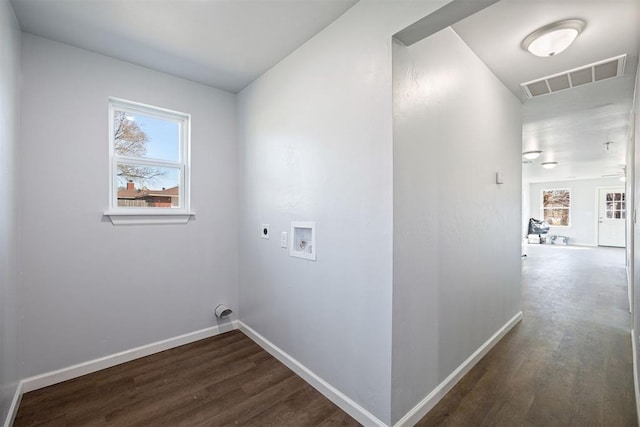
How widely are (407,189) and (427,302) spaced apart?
0.77m

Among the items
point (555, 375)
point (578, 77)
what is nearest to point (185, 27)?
point (578, 77)

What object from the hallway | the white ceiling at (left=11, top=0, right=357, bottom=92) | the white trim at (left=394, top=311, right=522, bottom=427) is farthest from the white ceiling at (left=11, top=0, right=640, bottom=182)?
the hallway

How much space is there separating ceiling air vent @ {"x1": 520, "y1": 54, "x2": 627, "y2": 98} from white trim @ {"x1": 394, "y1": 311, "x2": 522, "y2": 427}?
246 cm

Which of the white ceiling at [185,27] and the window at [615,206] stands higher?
the white ceiling at [185,27]

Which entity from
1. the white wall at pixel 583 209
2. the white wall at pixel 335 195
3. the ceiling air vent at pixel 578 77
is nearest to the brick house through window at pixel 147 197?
the white wall at pixel 335 195

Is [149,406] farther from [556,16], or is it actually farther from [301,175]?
[556,16]

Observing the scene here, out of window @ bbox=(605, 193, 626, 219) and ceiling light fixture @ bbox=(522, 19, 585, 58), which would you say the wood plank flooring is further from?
window @ bbox=(605, 193, 626, 219)

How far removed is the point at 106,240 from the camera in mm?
2375

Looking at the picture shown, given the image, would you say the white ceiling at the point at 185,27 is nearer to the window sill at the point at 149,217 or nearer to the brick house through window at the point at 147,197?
the brick house through window at the point at 147,197

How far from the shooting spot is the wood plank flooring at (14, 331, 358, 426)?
5.87 ft

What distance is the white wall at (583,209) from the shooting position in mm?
10461

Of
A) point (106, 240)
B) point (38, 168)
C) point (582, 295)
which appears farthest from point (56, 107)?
point (582, 295)

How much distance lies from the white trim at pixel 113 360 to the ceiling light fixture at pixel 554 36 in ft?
12.2

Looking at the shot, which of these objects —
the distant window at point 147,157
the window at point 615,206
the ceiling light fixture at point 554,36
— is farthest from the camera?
the window at point 615,206
